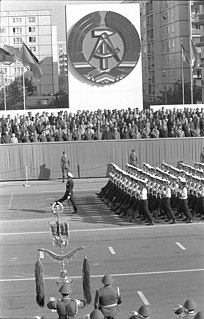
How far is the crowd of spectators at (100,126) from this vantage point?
117 ft

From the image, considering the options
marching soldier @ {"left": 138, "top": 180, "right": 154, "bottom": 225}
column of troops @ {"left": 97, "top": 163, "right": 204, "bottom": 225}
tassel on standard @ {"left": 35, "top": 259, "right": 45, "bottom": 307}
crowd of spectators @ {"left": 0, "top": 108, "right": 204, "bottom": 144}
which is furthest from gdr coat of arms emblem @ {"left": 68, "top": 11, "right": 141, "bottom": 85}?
tassel on standard @ {"left": 35, "top": 259, "right": 45, "bottom": 307}

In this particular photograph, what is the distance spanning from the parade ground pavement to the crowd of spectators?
774 centimetres

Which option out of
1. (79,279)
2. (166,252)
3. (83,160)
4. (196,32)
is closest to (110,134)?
(83,160)

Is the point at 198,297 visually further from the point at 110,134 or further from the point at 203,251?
the point at 110,134

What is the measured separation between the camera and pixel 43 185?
33969mm

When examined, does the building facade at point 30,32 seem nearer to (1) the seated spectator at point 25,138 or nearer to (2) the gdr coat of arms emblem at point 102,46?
(2) the gdr coat of arms emblem at point 102,46

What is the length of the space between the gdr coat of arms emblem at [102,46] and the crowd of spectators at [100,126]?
4.47 m

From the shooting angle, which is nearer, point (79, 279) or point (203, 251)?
point (79, 279)

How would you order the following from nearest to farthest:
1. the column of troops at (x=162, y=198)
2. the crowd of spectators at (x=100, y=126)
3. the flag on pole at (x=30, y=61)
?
the column of troops at (x=162, y=198)
the crowd of spectators at (x=100, y=126)
the flag on pole at (x=30, y=61)

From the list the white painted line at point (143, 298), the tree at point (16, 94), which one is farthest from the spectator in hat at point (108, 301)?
the tree at point (16, 94)

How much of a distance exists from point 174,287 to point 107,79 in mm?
30160

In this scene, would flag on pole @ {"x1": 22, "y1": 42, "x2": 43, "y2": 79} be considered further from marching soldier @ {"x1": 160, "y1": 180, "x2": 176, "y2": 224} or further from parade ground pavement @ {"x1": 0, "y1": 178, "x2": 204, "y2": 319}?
marching soldier @ {"x1": 160, "y1": 180, "x2": 176, "y2": 224}

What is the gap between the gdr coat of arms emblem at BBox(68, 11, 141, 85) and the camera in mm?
44531

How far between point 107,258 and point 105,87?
27.3 m
